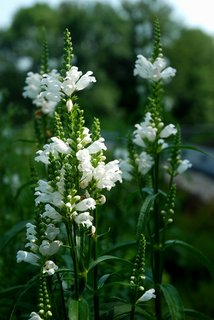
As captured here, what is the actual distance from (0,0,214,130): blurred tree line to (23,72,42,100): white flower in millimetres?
32250

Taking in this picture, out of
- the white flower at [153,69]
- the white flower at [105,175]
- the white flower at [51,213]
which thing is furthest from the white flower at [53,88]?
the white flower at [153,69]

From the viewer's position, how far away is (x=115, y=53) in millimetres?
44000

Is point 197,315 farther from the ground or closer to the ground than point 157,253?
closer to the ground

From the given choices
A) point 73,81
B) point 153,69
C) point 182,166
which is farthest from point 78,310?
point 153,69

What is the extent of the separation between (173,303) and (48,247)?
1.97 feet

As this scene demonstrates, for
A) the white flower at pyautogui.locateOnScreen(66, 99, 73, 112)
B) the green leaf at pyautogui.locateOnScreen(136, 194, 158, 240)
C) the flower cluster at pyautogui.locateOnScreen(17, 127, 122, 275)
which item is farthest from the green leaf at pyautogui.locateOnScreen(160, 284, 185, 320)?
the white flower at pyautogui.locateOnScreen(66, 99, 73, 112)

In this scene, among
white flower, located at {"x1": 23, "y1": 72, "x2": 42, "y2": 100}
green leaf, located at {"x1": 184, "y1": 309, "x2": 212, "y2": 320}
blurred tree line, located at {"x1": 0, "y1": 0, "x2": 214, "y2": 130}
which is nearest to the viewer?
green leaf, located at {"x1": 184, "y1": 309, "x2": 212, "y2": 320}

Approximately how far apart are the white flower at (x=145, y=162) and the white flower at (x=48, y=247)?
86 centimetres

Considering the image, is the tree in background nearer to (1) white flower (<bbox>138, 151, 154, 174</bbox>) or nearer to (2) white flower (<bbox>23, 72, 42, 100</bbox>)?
(2) white flower (<bbox>23, 72, 42, 100</bbox>)

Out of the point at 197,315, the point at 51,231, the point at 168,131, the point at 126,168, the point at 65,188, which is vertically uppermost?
the point at 168,131

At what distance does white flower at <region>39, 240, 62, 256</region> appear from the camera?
7.82ft

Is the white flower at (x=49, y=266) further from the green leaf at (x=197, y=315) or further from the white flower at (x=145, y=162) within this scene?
the white flower at (x=145, y=162)

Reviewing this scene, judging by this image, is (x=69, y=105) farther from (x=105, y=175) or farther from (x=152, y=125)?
(x=152, y=125)

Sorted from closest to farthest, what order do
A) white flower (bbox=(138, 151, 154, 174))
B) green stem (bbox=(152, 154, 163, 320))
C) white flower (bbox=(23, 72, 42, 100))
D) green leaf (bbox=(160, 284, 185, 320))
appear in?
green leaf (bbox=(160, 284, 185, 320)) → green stem (bbox=(152, 154, 163, 320)) → white flower (bbox=(138, 151, 154, 174)) → white flower (bbox=(23, 72, 42, 100))
